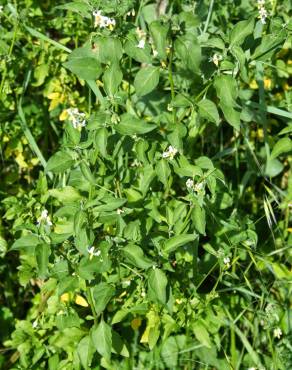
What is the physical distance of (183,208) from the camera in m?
1.99

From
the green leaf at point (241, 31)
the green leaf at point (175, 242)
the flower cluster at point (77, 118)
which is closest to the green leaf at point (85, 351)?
the green leaf at point (175, 242)

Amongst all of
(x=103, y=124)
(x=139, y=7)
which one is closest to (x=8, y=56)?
(x=139, y=7)

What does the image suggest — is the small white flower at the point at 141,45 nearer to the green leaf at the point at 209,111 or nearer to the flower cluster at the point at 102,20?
the flower cluster at the point at 102,20

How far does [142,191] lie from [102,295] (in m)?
0.38

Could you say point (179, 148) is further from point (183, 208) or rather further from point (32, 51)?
point (32, 51)

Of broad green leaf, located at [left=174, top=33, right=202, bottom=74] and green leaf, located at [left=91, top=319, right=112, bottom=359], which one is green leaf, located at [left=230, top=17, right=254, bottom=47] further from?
green leaf, located at [left=91, top=319, right=112, bottom=359]

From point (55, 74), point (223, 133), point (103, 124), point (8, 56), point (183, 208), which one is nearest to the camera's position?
point (103, 124)

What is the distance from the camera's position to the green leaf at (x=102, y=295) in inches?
74.1

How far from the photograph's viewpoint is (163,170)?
1.91 meters

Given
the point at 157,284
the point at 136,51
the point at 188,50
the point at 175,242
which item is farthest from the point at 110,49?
the point at 157,284

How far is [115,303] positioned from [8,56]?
3.26 ft

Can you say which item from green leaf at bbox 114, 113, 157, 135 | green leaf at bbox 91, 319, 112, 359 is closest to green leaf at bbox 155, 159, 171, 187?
green leaf at bbox 114, 113, 157, 135

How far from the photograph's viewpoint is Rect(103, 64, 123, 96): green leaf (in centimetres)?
186

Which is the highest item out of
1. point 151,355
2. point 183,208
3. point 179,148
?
point 179,148
